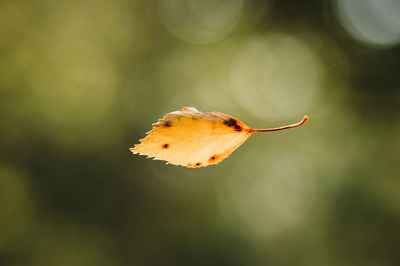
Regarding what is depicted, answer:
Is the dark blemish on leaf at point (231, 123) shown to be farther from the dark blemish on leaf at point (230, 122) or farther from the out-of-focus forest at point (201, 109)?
the out-of-focus forest at point (201, 109)

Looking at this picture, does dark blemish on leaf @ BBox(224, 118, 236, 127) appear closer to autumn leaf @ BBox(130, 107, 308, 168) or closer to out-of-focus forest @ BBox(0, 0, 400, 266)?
autumn leaf @ BBox(130, 107, 308, 168)

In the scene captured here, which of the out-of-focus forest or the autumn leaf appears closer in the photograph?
the autumn leaf

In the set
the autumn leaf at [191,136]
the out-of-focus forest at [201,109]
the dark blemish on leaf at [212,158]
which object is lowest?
the dark blemish on leaf at [212,158]

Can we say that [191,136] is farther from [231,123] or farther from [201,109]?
[201,109]

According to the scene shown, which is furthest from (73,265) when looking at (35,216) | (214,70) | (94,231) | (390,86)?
(390,86)

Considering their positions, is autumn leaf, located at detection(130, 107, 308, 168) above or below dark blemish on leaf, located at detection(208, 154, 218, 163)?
above

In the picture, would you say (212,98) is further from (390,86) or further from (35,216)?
(35,216)

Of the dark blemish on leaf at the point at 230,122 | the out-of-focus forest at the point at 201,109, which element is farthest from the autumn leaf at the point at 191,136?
the out-of-focus forest at the point at 201,109

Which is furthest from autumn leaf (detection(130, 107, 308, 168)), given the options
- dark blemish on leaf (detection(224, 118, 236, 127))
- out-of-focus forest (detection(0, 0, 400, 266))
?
out-of-focus forest (detection(0, 0, 400, 266))
